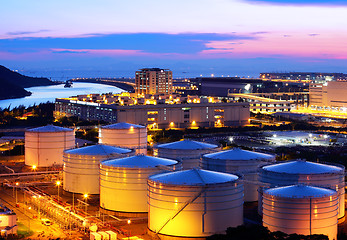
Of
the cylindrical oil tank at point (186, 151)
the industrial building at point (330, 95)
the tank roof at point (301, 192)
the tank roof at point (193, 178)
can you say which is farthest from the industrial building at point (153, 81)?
the tank roof at point (301, 192)

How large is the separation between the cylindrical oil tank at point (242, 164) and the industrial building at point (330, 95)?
5267 cm

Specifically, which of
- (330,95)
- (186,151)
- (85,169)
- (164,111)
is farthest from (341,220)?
→ (330,95)

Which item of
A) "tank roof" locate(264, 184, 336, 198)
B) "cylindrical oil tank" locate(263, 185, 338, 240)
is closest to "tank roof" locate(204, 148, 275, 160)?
"tank roof" locate(264, 184, 336, 198)

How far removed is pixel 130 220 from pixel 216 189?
11.9ft

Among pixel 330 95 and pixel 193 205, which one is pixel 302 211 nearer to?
pixel 193 205

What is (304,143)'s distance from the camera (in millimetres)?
43125

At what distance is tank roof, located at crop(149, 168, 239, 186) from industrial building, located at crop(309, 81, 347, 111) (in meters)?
57.2

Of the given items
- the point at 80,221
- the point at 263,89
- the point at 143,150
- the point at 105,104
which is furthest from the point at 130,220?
the point at 263,89

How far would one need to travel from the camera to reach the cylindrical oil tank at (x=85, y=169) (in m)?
24.4

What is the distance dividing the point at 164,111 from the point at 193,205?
3453cm

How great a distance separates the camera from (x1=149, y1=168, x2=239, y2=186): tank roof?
17797 mm

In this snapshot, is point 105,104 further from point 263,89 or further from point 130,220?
point 263,89

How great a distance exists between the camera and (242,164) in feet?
73.7

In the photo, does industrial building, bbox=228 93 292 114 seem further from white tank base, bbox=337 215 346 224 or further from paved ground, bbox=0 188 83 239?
white tank base, bbox=337 215 346 224
